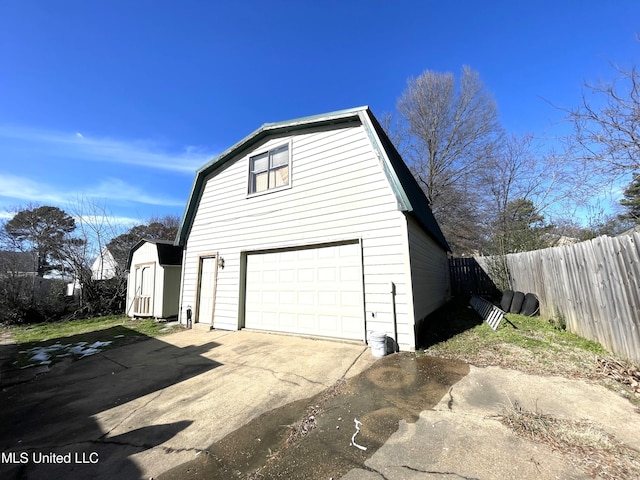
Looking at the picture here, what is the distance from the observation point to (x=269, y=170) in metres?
7.98

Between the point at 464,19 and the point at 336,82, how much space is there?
216 inches

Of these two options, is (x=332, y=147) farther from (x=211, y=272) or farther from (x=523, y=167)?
(x=523, y=167)

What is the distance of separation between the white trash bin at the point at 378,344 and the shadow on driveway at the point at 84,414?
3.12 metres

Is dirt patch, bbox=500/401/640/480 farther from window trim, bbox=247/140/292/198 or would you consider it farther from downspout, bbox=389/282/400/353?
window trim, bbox=247/140/292/198

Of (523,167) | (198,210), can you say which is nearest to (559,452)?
(198,210)

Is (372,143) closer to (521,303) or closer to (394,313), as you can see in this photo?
(394,313)

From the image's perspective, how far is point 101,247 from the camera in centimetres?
1499

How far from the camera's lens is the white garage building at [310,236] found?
5656mm

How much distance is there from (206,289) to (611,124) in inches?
462

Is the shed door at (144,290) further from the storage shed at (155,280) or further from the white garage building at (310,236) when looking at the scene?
the white garage building at (310,236)

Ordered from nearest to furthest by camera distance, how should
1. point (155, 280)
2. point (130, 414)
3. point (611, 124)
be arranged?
1. point (130, 414)
2. point (611, 124)
3. point (155, 280)

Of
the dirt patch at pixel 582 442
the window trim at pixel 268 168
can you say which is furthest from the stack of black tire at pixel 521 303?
the window trim at pixel 268 168

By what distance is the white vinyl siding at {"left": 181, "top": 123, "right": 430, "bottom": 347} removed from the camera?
5602mm

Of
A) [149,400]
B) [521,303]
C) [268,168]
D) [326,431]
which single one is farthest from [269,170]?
[521,303]
